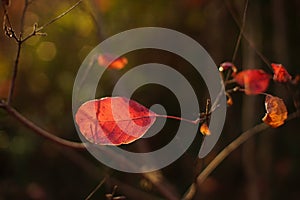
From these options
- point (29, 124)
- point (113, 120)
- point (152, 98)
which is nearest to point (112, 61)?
point (29, 124)

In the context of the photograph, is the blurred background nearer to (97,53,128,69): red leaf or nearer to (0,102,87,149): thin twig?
(97,53,128,69): red leaf

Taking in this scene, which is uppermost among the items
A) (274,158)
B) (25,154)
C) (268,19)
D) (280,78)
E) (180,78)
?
(280,78)

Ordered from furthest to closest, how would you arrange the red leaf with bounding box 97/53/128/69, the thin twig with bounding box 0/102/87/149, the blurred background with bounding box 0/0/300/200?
the blurred background with bounding box 0/0/300/200 < the red leaf with bounding box 97/53/128/69 < the thin twig with bounding box 0/102/87/149

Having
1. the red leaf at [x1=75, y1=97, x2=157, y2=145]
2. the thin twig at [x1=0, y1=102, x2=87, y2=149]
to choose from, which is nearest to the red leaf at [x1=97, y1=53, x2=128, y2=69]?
the thin twig at [x1=0, y1=102, x2=87, y2=149]

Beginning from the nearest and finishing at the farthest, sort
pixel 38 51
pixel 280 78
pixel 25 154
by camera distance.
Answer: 1. pixel 280 78
2. pixel 25 154
3. pixel 38 51

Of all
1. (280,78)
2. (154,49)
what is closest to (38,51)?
(154,49)

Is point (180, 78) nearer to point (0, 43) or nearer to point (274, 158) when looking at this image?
point (274, 158)
